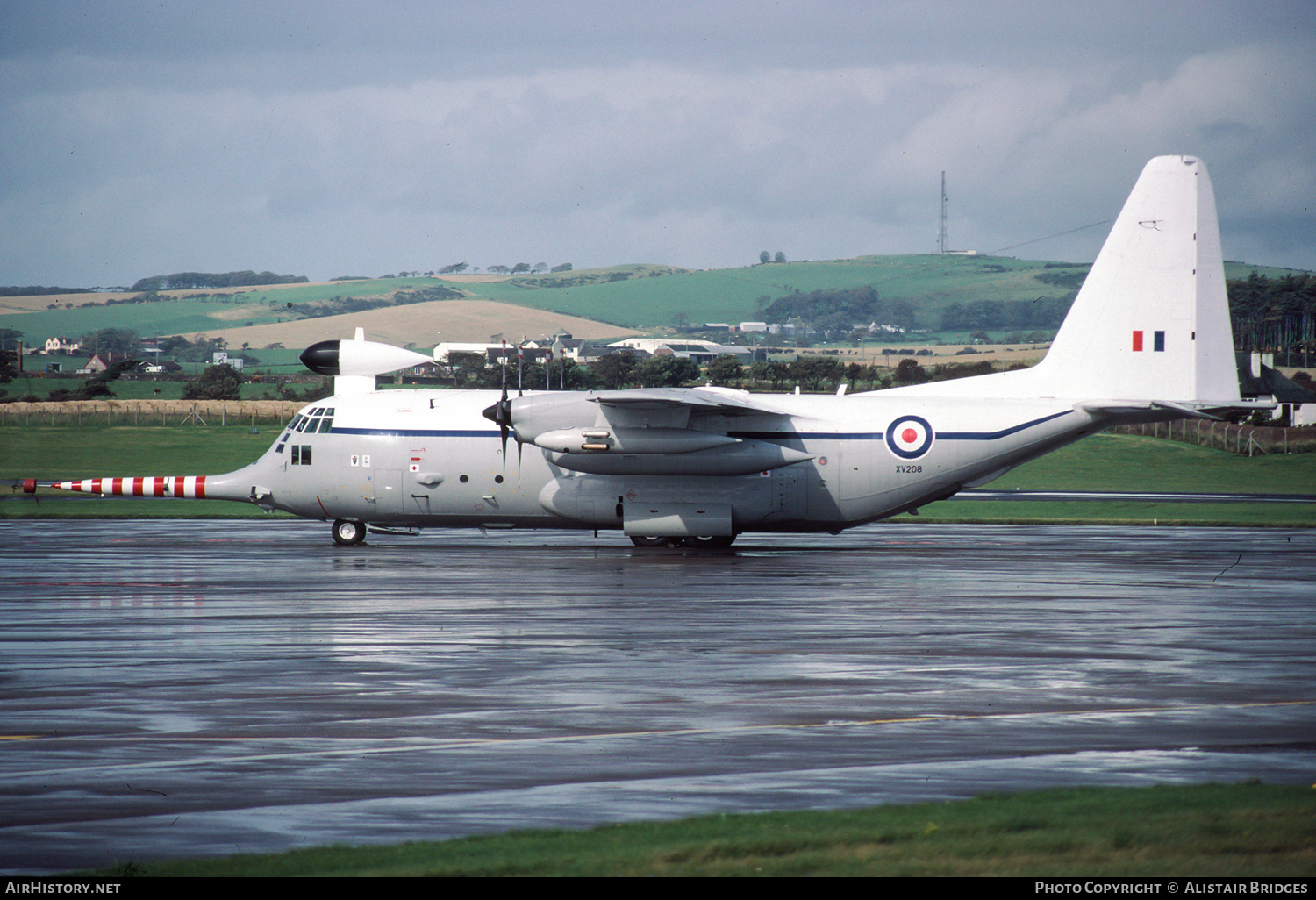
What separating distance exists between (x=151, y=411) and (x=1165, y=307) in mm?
66064

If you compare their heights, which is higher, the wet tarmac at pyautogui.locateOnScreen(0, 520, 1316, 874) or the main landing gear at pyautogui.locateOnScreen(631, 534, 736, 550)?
the wet tarmac at pyautogui.locateOnScreen(0, 520, 1316, 874)

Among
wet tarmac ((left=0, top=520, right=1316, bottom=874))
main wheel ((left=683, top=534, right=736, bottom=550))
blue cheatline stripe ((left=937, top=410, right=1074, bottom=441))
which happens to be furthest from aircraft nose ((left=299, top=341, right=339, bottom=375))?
blue cheatline stripe ((left=937, top=410, right=1074, bottom=441))

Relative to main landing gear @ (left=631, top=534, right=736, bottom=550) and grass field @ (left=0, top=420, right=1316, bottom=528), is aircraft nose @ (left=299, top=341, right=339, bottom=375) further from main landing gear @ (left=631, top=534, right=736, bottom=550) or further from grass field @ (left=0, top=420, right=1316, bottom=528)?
grass field @ (left=0, top=420, right=1316, bottom=528)

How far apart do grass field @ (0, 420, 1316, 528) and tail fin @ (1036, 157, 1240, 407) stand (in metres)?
13.9

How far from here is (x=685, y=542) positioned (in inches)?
1328

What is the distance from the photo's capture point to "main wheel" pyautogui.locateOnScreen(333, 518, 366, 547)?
33375 millimetres

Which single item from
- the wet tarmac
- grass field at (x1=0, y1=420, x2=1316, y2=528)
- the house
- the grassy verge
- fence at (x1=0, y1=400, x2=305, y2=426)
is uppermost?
the house

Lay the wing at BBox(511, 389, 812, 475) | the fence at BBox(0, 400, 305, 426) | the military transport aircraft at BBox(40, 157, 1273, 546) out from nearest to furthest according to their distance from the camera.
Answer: the wing at BBox(511, 389, 812, 475), the military transport aircraft at BBox(40, 157, 1273, 546), the fence at BBox(0, 400, 305, 426)

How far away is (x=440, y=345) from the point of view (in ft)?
440

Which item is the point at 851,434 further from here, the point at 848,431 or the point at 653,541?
the point at 653,541

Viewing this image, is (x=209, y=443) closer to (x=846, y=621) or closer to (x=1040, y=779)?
(x=846, y=621)

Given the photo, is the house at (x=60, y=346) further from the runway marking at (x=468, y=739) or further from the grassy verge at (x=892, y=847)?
the grassy verge at (x=892, y=847)

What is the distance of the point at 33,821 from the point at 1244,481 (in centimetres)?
6628

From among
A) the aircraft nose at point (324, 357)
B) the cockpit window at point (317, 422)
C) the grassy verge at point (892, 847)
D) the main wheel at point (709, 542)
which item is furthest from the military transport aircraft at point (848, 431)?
the grassy verge at point (892, 847)
